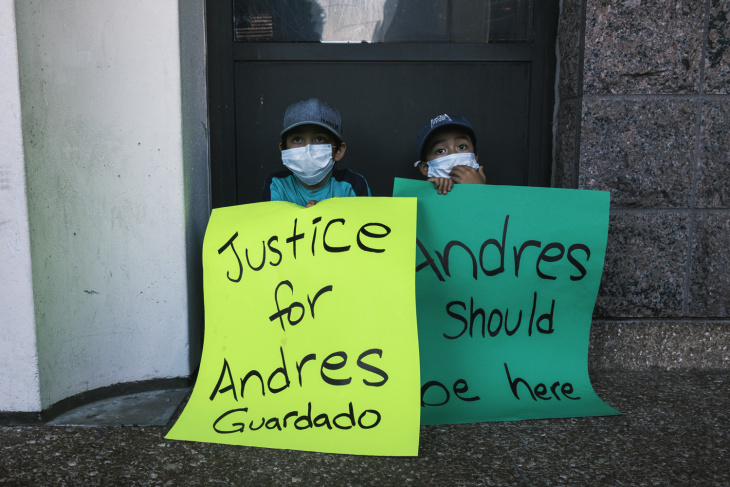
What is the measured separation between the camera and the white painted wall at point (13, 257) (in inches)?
79.7

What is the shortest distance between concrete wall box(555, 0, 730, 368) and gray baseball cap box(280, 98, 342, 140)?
3.74 ft

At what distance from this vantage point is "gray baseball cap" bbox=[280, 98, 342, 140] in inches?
96.1

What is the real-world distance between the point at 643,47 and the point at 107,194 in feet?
7.77

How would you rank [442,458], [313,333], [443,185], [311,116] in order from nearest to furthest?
[442,458], [313,333], [443,185], [311,116]

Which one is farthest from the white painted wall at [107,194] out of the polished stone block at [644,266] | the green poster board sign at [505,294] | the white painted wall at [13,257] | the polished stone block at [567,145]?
the polished stone block at [644,266]

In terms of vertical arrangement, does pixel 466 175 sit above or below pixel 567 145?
below

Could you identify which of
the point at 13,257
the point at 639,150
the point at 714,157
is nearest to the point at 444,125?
the point at 639,150

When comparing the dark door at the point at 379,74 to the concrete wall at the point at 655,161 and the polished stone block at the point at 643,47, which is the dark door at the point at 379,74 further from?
the polished stone block at the point at 643,47

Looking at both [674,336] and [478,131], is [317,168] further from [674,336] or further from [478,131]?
[674,336]

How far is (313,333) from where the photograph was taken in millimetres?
2104

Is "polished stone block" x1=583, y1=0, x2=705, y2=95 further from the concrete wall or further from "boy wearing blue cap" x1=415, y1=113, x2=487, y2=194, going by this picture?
"boy wearing blue cap" x1=415, y1=113, x2=487, y2=194

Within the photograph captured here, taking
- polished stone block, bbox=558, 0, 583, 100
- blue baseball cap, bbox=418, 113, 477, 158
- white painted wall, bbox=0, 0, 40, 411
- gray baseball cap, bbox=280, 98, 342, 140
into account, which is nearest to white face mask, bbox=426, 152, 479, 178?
blue baseball cap, bbox=418, 113, 477, 158

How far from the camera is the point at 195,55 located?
2713mm

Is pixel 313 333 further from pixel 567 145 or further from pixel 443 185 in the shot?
pixel 567 145
